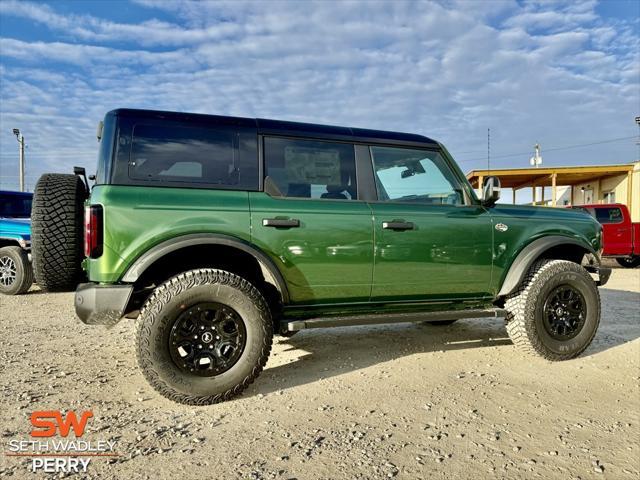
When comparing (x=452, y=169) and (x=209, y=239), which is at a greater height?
(x=452, y=169)

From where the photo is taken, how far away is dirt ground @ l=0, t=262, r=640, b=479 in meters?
2.20

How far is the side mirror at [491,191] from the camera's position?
12.6ft

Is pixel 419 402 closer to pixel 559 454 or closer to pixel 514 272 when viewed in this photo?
pixel 559 454

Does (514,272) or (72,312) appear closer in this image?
(514,272)

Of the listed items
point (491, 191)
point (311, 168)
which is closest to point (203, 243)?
point (311, 168)

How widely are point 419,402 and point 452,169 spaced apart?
2.14 meters

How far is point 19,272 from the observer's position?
7.22m

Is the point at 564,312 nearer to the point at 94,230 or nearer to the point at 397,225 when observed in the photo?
the point at 397,225

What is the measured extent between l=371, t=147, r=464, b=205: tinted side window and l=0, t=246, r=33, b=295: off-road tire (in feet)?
21.5

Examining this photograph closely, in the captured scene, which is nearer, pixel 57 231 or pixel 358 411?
pixel 358 411

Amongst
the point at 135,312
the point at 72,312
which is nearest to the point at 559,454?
the point at 135,312

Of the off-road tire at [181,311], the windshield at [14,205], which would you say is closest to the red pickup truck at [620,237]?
the off-road tire at [181,311]

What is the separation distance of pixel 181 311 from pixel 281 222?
931 millimetres

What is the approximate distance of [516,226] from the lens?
3.98 m
